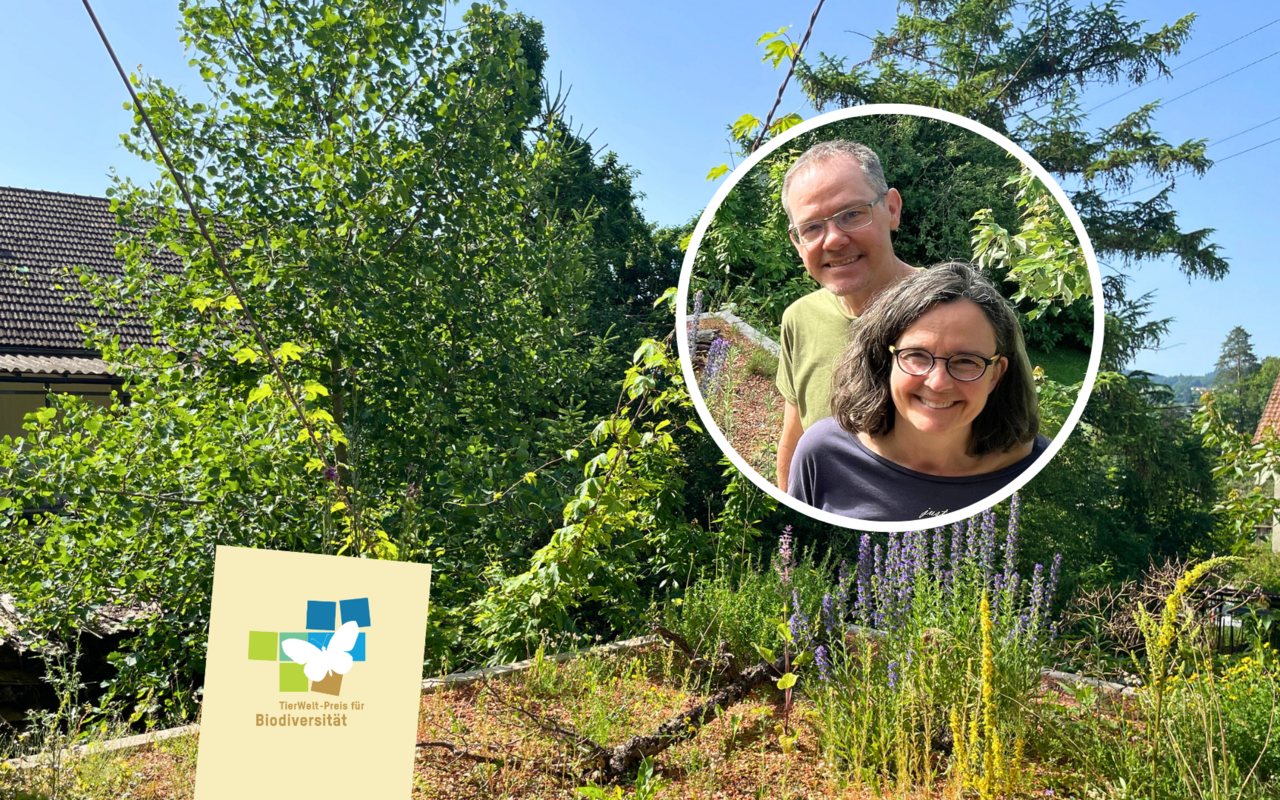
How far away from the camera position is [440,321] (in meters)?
4.61

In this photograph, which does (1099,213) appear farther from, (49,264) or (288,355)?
(49,264)

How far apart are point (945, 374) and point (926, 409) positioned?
0.07 metres

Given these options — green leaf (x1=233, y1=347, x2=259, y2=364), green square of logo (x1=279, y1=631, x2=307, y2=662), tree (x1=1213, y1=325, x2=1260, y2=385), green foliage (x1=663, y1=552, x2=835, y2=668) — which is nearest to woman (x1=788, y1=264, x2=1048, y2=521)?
green square of logo (x1=279, y1=631, x2=307, y2=662)

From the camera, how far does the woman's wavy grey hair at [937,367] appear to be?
1.20m

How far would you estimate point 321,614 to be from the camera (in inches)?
60.7

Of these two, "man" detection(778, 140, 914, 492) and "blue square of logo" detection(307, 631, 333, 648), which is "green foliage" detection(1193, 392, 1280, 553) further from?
"blue square of logo" detection(307, 631, 333, 648)

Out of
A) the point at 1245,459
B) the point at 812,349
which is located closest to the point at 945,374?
the point at 812,349

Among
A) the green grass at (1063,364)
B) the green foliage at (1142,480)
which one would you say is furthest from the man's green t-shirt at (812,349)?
the green foliage at (1142,480)

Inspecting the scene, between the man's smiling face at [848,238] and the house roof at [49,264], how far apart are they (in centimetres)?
1387

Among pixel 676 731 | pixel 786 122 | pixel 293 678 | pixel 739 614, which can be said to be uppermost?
pixel 786 122

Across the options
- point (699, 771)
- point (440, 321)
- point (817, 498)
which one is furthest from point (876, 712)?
point (440, 321)

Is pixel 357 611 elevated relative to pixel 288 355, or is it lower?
lower

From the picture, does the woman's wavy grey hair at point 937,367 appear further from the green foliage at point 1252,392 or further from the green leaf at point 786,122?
the green foliage at point 1252,392

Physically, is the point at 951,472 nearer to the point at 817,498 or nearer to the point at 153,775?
the point at 817,498
